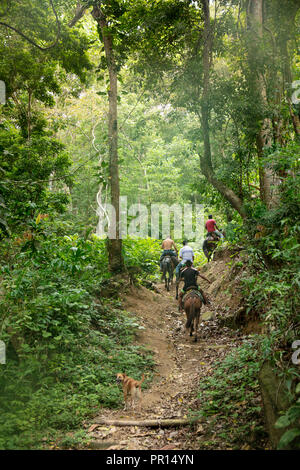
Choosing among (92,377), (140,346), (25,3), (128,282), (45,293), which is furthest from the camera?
(128,282)

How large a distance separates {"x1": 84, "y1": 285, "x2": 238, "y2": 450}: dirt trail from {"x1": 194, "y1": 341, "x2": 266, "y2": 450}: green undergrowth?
0.21m

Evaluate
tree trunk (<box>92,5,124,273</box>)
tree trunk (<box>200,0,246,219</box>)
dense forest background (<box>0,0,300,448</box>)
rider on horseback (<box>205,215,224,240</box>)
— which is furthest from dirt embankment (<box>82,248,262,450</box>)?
tree trunk (<box>200,0,246,219</box>)

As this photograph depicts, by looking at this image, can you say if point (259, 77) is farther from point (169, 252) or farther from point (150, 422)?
point (169, 252)

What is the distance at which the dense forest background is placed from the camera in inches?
193

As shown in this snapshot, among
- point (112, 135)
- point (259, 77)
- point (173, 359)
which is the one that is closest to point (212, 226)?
point (112, 135)

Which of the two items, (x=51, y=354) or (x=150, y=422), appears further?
(x=51, y=354)

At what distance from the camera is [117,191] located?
11.1m

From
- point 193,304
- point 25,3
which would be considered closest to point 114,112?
point 25,3

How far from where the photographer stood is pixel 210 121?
914 centimetres

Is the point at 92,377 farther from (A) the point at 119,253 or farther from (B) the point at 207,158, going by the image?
(B) the point at 207,158

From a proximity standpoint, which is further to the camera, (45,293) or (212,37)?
(212,37)

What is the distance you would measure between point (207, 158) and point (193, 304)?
3.85 m

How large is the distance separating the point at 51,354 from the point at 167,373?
8.68 ft

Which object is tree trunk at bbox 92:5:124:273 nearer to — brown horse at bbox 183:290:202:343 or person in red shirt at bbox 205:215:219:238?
brown horse at bbox 183:290:202:343
